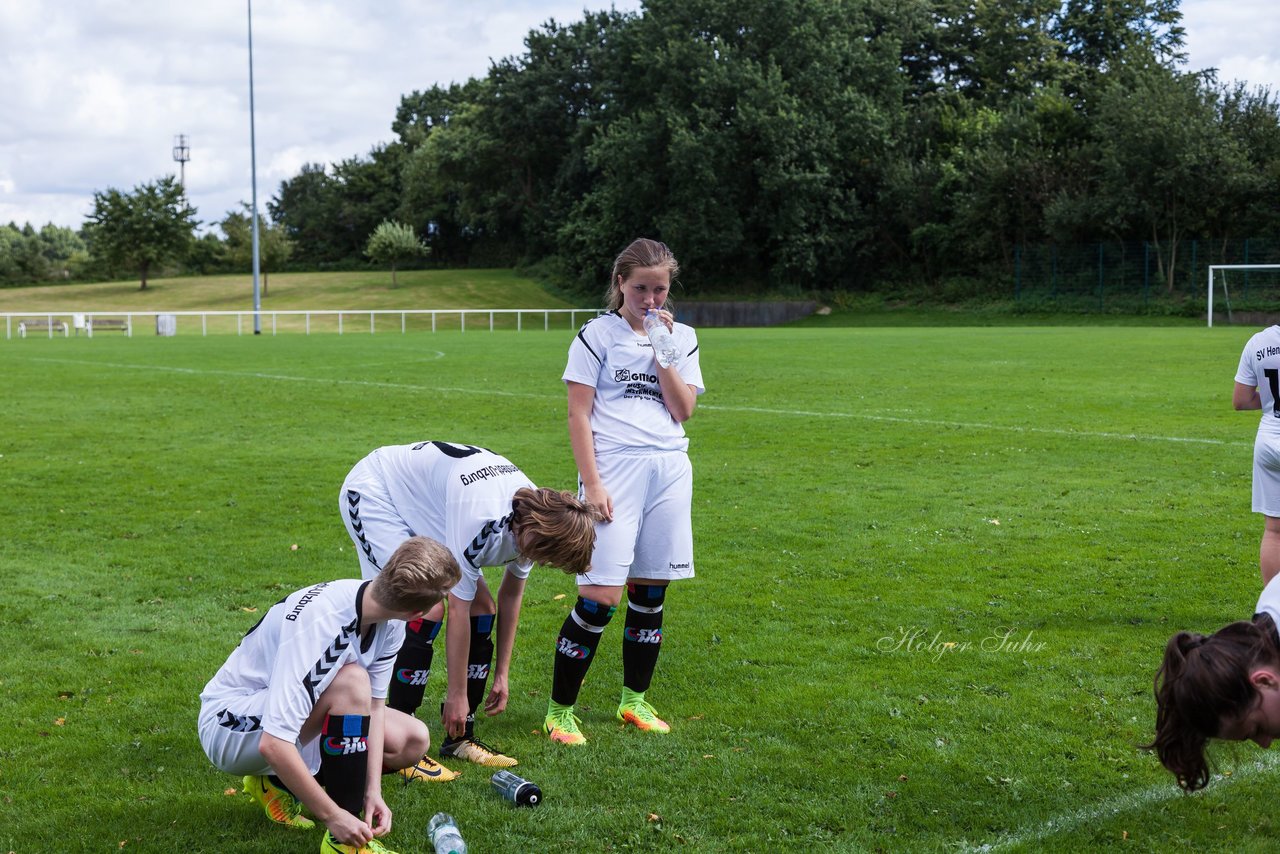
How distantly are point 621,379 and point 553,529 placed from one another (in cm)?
101

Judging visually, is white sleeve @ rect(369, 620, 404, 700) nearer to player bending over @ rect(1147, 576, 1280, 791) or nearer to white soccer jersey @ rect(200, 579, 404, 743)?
white soccer jersey @ rect(200, 579, 404, 743)

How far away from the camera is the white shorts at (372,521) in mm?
4434

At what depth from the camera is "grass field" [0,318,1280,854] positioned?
13.5ft

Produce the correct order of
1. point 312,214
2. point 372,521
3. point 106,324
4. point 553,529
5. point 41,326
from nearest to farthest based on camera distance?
point 553,529, point 372,521, point 41,326, point 106,324, point 312,214

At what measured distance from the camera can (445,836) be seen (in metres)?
3.77

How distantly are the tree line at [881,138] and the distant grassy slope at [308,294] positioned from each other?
416 cm

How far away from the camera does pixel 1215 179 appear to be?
44.6m

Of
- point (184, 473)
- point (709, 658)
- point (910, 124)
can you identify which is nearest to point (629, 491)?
point (709, 658)

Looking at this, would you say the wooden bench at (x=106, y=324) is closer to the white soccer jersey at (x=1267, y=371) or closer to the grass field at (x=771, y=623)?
the grass field at (x=771, y=623)

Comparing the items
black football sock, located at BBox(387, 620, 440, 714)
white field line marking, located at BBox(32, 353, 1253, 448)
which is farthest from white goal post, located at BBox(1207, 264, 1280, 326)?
black football sock, located at BBox(387, 620, 440, 714)

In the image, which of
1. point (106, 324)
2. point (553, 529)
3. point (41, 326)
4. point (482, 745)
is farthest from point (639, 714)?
point (106, 324)

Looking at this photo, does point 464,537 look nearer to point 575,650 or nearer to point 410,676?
point 410,676

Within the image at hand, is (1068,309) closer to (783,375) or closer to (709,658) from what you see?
(783,375)

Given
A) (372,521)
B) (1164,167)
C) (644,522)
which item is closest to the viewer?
(372,521)
